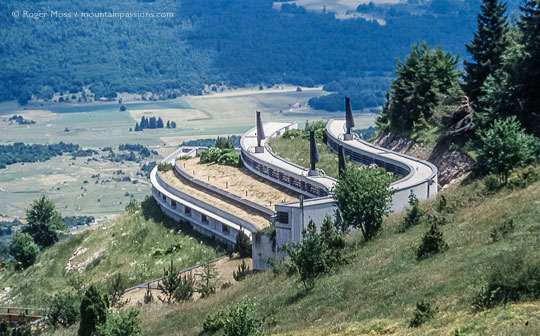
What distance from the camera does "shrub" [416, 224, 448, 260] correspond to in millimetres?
32188

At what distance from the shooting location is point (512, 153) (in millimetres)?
39531

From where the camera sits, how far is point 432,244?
32312mm

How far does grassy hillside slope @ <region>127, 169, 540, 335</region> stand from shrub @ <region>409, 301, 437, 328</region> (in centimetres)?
26

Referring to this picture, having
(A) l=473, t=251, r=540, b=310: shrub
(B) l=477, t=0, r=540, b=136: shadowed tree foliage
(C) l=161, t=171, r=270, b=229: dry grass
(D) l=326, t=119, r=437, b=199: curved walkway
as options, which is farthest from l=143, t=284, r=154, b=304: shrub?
(B) l=477, t=0, r=540, b=136: shadowed tree foliage

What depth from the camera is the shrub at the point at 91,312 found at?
35.5m

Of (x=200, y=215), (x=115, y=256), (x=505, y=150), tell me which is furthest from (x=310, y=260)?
(x=115, y=256)

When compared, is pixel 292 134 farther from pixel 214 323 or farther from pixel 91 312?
pixel 214 323

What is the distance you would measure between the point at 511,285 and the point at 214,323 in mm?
11711

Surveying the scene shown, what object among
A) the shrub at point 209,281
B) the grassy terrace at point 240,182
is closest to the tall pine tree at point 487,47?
the grassy terrace at point 240,182

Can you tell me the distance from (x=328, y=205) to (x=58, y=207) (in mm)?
161546

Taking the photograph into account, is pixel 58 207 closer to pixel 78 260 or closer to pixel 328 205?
pixel 78 260

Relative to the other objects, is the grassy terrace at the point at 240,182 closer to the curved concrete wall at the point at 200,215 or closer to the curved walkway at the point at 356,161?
the curved walkway at the point at 356,161

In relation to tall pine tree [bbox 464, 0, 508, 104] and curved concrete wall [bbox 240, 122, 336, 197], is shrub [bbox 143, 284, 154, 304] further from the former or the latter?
tall pine tree [bbox 464, 0, 508, 104]

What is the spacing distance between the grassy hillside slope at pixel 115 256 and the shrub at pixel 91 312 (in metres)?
14.6
